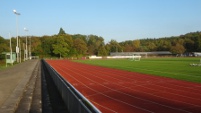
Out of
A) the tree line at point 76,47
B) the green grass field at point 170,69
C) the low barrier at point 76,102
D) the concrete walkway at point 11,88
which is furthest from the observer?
the tree line at point 76,47

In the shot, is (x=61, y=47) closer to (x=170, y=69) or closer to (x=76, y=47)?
(x=76, y=47)

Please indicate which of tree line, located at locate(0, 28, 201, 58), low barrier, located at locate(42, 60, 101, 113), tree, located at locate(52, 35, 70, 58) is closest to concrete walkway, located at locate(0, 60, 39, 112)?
low barrier, located at locate(42, 60, 101, 113)

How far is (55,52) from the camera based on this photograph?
377 ft

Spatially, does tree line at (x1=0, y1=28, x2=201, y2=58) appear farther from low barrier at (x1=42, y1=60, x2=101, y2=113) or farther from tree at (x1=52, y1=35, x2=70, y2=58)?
low barrier at (x1=42, y1=60, x2=101, y2=113)

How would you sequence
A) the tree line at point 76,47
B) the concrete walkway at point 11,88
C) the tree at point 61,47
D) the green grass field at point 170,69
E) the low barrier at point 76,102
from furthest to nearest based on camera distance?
1. the tree line at point 76,47
2. the tree at point 61,47
3. the green grass field at point 170,69
4. the concrete walkway at point 11,88
5. the low barrier at point 76,102

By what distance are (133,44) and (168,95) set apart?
167548mm

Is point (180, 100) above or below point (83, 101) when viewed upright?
below

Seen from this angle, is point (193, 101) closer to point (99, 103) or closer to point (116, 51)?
point (99, 103)

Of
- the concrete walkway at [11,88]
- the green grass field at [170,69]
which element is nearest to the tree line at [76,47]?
the green grass field at [170,69]

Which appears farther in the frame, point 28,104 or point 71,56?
point 71,56

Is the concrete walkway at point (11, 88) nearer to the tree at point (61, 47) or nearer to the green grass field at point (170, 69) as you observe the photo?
the green grass field at point (170, 69)

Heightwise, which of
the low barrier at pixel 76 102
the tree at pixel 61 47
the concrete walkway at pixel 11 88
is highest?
the tree at pixel 61 47

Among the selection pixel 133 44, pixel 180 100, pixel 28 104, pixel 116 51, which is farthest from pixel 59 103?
pixel 133 44

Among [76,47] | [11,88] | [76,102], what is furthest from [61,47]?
[76,102]
